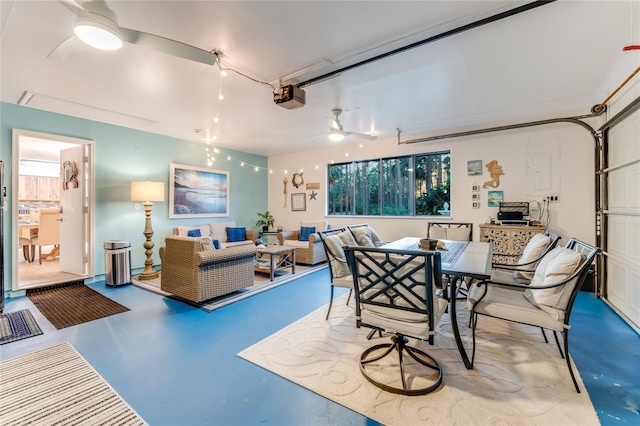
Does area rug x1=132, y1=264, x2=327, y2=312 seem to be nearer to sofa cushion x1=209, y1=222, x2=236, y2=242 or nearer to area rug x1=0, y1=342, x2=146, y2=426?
area rug x1=0, y1=342, x2=146, y2=426

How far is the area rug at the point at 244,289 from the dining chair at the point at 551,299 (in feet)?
9.30

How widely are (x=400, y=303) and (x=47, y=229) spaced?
754 centimetres

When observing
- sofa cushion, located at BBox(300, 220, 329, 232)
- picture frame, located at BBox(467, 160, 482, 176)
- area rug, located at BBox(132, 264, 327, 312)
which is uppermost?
picture frame, located at BBox(467, 160, 482, 176)

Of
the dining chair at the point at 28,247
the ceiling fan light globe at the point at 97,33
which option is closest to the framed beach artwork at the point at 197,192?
the dining chair at the point at 28,247

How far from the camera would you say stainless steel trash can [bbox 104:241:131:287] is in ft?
14.2

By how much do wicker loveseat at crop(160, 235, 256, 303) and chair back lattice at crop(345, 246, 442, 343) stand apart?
2214 mm

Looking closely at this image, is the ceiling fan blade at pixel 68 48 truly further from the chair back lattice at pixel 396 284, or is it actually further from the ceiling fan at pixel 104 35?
the chair back lattice at pixel 396 284

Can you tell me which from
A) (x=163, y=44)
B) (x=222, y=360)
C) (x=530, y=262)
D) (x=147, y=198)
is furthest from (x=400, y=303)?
(x=147, y=198)

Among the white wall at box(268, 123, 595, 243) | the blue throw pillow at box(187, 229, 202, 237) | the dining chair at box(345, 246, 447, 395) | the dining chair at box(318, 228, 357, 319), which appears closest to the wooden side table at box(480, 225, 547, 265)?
the white wall at box(268, 123, 595, 243)

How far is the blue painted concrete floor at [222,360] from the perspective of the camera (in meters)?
1.68

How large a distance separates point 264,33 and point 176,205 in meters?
4.56

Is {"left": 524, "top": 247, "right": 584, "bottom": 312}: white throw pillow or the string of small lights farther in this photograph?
the string of small lights

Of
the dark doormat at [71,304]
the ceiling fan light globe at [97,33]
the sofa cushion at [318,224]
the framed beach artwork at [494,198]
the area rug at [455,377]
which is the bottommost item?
the area rug at [455,377]

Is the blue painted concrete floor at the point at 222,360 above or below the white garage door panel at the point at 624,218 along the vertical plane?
below
